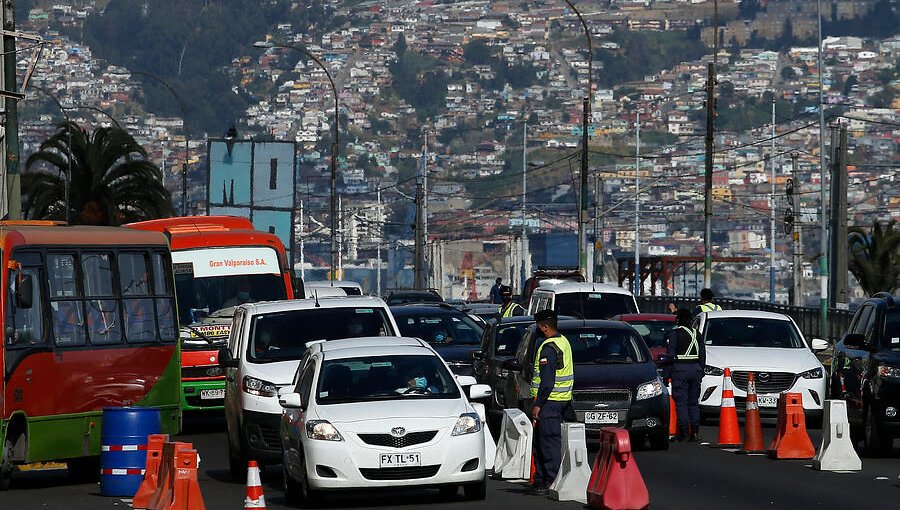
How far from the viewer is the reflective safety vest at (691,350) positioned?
75.7 ft

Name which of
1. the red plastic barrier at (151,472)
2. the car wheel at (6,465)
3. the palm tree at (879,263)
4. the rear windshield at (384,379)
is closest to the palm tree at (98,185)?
the palm tree at (879,263)

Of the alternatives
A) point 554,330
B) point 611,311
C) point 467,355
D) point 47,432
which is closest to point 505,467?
point 554,330

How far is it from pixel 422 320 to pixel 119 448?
9582 mm

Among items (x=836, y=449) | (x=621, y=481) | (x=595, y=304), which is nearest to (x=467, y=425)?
(x=621, y=481)

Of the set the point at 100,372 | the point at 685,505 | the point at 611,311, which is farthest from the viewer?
the point at 611,311

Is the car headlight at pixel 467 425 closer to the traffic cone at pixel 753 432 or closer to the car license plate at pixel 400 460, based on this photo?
the car license plate at pixel 400 460

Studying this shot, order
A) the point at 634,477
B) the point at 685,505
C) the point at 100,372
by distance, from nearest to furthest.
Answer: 1. the point at 634,477
2. the point at 685,505
3. the point at 100,372

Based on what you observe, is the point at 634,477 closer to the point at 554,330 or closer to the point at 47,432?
the point at 554,330

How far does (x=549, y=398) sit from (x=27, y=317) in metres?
6.39

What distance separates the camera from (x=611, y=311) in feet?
107

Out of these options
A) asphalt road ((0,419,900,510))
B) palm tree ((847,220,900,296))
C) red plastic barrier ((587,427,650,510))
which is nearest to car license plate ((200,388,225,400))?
asphalt road ((0,419,900,510))

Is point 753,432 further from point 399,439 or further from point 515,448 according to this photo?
point 399,439

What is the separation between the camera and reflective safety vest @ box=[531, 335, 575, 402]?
16719 millimetres

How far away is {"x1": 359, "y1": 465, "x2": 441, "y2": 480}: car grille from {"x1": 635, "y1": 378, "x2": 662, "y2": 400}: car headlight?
19.9ft
